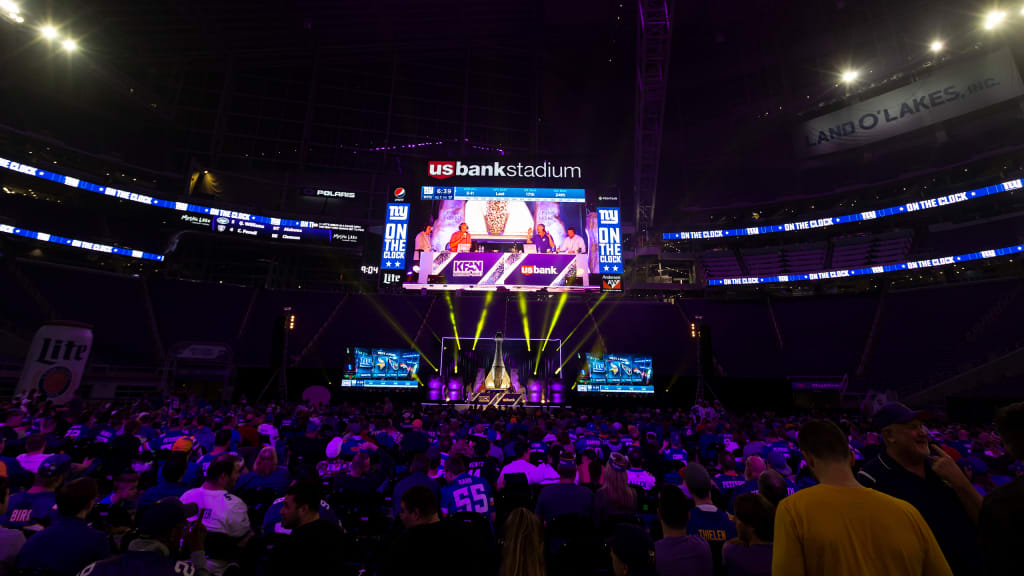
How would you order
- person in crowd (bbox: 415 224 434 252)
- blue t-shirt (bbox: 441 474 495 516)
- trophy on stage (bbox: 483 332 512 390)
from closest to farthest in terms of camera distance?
1. blue t-shirt (bbox: 441 474 495 516)
2. person in crowd (bbox: 415 224 434 252)
3. trophy on stage (bbox: 483 332 512 390)

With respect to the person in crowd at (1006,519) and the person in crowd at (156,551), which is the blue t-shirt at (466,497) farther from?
the person in crowd at (1006,519)

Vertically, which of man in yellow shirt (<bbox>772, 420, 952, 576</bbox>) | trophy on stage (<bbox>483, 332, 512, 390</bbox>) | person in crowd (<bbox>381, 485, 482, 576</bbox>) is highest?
trophy on stage (<bbox>483, 332, 512, 390</bbox>)

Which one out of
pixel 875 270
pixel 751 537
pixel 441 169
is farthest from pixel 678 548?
pixel 875 270

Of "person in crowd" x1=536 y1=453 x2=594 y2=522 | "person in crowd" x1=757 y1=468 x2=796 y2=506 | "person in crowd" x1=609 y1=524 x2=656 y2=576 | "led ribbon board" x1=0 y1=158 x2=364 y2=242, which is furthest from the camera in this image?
"led ribbon board" x1=0 y1=158 x2=364 y2=242

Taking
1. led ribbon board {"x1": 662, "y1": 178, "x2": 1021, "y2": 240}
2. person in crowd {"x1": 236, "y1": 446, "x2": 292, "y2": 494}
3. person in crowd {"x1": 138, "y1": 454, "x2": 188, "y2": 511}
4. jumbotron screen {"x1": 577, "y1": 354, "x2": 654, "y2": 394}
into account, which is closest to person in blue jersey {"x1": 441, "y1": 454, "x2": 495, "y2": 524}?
person in crowd {"x1": 236, "y1": 446, "x2": 292, "y2": 494}

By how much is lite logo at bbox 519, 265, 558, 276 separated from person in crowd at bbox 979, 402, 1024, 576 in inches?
808

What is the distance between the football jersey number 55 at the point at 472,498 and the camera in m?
6.09

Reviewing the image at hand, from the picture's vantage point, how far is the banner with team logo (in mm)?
19266

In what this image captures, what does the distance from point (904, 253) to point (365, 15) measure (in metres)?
42.1

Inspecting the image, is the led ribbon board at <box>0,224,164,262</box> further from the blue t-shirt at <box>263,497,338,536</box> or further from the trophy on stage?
the blue t-shirt at <box>263,497,338,536</box>

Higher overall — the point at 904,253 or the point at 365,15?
the point at 365,15

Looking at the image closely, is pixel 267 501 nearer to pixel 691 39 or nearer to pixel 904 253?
pixel 691 39

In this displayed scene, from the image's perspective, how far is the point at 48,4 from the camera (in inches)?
1077

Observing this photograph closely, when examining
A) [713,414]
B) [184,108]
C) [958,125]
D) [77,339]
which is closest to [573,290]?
[713,414]
